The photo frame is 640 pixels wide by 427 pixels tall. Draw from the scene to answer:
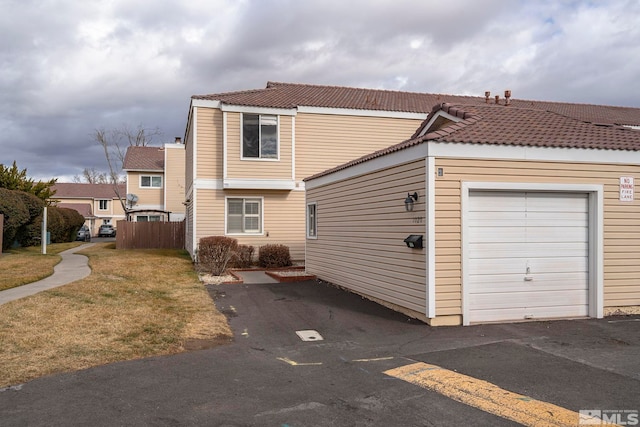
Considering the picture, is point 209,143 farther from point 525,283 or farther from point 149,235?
point 525,283

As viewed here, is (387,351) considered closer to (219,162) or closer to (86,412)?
(86,412)

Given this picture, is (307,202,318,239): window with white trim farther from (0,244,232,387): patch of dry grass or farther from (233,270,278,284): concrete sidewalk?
(0,244,232,387): patch of dry grass

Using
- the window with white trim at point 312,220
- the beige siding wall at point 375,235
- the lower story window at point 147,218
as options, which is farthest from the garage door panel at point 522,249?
the lower story window at point 147,218

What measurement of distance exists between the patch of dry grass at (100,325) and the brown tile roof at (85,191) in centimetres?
5323

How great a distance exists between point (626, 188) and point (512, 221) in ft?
7.88

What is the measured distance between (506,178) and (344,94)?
45.6ft

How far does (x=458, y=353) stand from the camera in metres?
6.64

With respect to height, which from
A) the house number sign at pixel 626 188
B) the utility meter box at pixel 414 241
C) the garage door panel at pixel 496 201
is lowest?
the utility meter box at pixel 414 241

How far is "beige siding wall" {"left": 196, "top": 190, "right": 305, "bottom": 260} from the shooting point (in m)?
18.5

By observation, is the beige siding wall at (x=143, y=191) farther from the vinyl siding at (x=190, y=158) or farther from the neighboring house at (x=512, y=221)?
the neighboring house at (x=512, y=221)

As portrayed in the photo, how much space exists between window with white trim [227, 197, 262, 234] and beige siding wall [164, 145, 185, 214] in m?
19.4

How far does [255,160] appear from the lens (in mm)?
18594

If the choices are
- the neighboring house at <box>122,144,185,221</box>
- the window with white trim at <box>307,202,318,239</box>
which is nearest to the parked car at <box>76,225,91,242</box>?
the neighboring house at <box>122,144,185,221</box>

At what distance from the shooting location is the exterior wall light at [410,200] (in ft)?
29.0
